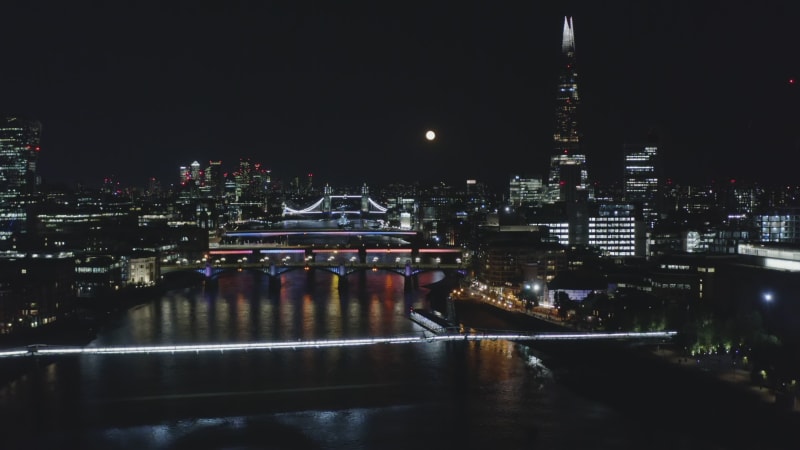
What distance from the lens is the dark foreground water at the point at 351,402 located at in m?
6.65

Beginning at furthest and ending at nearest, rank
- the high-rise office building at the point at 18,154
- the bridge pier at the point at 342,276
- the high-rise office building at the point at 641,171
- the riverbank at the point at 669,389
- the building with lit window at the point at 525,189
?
1. the building with lit window at the point at 525,189
2. the high-rise office building at the point at 641,171
3. the high-rise office building at the point at 18,154
4. the bridge pier at the point at 342,276
5. the riverbank at the point at 669,389

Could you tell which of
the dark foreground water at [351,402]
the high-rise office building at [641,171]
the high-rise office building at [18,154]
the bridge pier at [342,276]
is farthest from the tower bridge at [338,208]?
the dark foreground water at [351,402]

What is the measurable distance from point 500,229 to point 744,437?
14.3m

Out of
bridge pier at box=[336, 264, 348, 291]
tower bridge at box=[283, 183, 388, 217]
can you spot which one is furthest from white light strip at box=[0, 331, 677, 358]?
tower bridge at box=[283, 183, 388, 217]

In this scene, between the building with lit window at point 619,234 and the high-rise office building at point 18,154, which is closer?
the building with lit window at point 619,234

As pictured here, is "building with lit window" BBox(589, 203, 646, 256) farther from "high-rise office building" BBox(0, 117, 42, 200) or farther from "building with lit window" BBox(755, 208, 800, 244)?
"high-rise office building" BBox(0, 117, 42, 200)

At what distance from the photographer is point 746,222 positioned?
19422 millimetres

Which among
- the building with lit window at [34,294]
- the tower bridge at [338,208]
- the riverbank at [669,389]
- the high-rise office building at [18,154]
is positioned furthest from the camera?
the tower bridge at [338,208]

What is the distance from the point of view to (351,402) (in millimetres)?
7570

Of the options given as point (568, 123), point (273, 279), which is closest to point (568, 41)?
point (568, 123)

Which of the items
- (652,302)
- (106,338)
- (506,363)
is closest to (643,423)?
(506,363)

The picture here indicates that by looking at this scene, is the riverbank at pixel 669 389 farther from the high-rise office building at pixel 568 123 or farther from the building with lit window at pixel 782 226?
the high-rise office building at pixel 568 123

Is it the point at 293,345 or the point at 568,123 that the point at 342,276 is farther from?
the point at 568,123

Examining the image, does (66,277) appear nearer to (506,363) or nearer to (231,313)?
(231,313)
